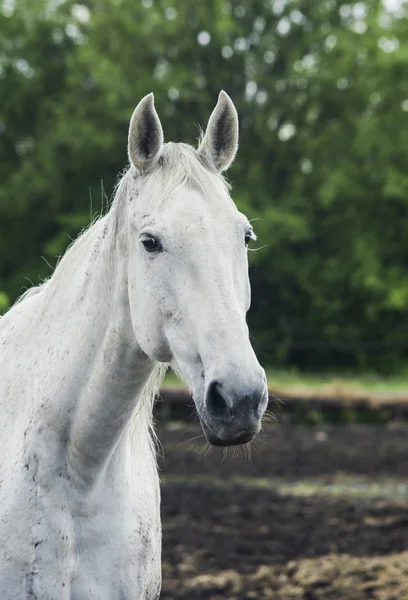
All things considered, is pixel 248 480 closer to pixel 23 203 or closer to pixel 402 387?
pixel 402 387

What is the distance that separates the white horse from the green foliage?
61.5 feet

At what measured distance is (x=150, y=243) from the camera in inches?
105

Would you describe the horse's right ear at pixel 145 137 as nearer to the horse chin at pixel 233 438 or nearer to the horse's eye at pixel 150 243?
the horse's eye at pixel 150 243

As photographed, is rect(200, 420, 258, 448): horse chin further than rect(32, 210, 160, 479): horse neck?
No

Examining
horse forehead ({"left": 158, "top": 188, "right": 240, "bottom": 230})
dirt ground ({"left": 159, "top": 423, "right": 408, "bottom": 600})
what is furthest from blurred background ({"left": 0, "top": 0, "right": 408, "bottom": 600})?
horse forehead ({"left": 158, "top": 188, "right": 240, "bottom": 230})

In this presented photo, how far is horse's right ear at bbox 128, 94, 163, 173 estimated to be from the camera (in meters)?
2.80

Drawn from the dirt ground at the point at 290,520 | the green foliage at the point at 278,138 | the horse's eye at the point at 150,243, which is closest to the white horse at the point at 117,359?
the horse's eye at the point at 150,243

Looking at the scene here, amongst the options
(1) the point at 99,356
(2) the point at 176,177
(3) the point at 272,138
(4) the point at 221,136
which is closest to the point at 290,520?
(1) the point at 99,356

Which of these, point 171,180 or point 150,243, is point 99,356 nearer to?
point 150,243

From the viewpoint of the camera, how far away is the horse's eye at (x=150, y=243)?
8.74 ft

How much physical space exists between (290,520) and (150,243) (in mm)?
5553

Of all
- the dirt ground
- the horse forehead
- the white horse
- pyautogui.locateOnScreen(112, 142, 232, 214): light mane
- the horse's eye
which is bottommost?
the dirt ground

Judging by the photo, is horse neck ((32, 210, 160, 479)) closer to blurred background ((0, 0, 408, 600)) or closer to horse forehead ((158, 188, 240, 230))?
horse forehead ((158, 188, 240, 230))

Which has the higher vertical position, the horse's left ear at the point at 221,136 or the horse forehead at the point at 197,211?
the horse's left ear at the point at 221,136
